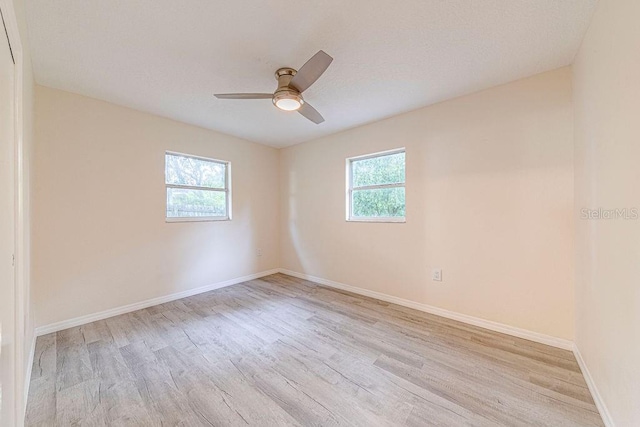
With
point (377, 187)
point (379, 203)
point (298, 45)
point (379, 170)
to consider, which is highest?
point (298, 45)

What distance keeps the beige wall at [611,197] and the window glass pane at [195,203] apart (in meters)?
3.97

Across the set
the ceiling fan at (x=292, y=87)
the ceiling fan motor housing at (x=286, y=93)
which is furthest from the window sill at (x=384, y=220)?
the ceiling fan motor housing at (x=286, y=93)

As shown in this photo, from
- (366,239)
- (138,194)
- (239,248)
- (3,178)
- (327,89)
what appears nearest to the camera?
(3,178)

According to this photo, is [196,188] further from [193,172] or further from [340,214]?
[340,214]

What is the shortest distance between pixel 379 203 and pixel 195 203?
2.61 m

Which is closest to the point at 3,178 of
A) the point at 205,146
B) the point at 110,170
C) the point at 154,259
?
the point at 110,170

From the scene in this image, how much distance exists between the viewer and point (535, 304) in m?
2.08

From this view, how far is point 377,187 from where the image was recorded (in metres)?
3.22

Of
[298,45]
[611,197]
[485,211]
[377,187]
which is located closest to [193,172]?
[298,45]

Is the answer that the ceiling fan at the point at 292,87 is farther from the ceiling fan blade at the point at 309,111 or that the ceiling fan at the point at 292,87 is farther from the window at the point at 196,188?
the window at the point at 196,188

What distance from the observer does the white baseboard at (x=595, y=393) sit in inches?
50.2

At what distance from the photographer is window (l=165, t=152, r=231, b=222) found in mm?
3172

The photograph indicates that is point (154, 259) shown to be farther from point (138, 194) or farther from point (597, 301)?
point (597, 301)

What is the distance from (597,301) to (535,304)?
2.27 ft
